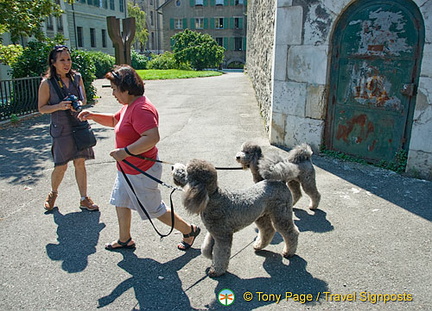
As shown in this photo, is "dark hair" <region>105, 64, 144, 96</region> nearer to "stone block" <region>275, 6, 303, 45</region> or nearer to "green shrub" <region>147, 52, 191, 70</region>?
"stone block" <region>275, 6, 303, 45</region>

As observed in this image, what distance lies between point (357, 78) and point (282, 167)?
3.62m

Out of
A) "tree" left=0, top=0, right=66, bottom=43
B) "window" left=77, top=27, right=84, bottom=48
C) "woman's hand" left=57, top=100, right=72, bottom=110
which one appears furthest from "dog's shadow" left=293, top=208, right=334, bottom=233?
"window" left=77, top=27, right=84, bottom=48

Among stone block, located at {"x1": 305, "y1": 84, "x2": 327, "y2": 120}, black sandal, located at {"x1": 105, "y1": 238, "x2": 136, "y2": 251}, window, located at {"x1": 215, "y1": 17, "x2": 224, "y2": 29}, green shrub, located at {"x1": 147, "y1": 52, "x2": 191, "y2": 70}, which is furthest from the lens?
window, located at {"x1": 215, "y1": 17, "x2": 224, "y2": 29}

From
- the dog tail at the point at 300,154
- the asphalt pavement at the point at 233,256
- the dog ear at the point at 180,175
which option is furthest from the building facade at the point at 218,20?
the dog ear at the point at 180,175

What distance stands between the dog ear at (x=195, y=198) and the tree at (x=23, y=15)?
7980mm

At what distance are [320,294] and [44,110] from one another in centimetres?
358

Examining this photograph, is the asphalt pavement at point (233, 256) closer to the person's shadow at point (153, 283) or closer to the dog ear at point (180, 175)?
the person's shadow at point (153, 283)

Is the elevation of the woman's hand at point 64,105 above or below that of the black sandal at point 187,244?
above

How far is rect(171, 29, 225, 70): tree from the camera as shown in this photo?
3375 centimetres

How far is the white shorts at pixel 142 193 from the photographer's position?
11.3 ft

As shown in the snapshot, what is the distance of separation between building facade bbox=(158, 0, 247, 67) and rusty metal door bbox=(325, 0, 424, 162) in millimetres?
45499

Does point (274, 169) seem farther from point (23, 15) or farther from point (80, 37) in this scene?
point (80, 37)

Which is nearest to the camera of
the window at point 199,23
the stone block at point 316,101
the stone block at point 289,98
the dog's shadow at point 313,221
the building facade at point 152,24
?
the dog's shadow at point 313,221

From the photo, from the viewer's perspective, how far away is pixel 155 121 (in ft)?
10.6
